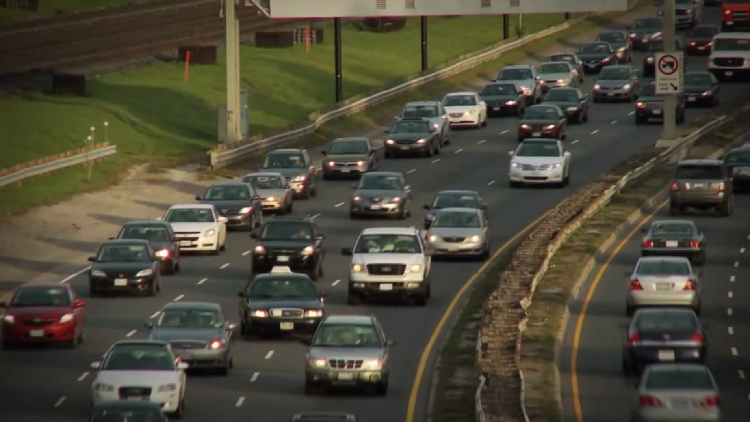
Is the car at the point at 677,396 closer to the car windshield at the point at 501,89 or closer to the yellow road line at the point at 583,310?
the yellow road line at the point at 583,310

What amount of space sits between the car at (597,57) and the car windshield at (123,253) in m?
50.5

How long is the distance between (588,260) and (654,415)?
20326 millimetres

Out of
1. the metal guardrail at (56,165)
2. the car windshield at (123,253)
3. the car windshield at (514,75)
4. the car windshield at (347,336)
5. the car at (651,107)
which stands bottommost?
the car windshield at (347,336)

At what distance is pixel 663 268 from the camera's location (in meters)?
45.8

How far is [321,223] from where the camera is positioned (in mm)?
58500

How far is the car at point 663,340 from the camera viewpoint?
3844cm

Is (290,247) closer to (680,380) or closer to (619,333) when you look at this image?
(619,333)

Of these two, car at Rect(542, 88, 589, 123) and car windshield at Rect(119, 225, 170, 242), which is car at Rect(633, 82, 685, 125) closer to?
car at Rect(542, 88, 589, 123)

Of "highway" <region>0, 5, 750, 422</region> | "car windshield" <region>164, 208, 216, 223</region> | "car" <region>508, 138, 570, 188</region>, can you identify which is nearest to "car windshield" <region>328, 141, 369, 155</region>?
"highway" <region>0, 5, 750, 422</region>

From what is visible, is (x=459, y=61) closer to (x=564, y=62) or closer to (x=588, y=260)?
(x=564, y=62)

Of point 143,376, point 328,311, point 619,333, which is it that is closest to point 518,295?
point 619,333

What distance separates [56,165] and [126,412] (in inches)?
1435

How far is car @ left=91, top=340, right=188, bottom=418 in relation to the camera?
33.7m

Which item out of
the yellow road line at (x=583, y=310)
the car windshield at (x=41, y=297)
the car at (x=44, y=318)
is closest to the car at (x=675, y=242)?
the yellow road line at (x=583, y=310)
